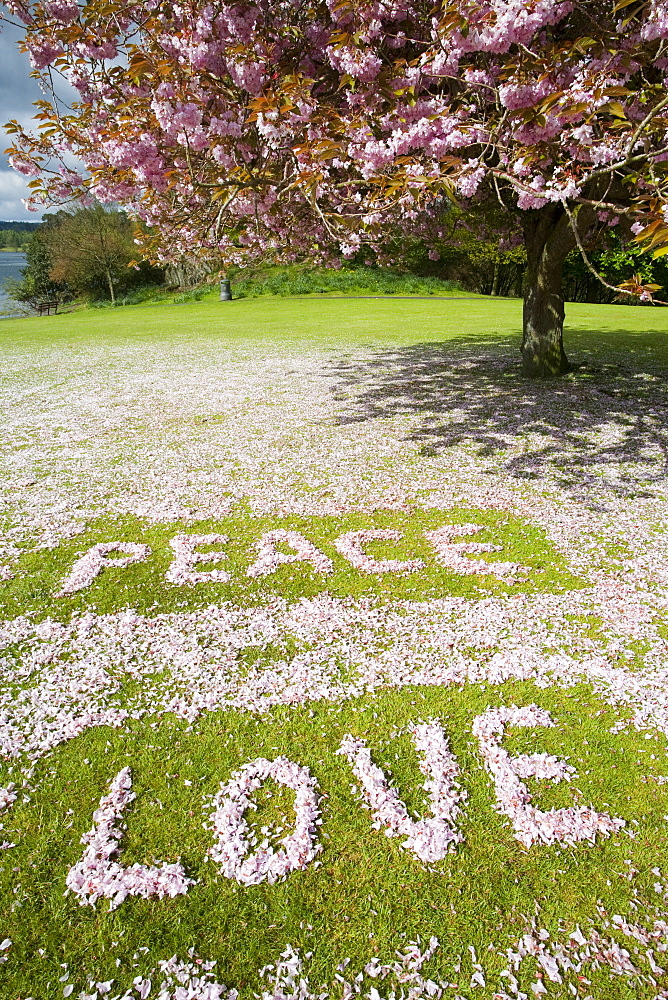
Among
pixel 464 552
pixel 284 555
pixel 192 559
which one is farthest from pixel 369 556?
pixel 192 559

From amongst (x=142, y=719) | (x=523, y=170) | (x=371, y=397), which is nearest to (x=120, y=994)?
(x=142, y=719)

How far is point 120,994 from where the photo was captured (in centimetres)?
226

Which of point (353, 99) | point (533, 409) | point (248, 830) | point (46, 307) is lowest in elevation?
point (248, 830)

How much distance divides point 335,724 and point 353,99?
19.2 ft

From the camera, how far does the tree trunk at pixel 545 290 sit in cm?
1173

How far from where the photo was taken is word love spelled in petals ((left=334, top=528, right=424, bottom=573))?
5660 millimetres

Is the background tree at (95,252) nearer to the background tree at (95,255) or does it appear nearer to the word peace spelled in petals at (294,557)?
the background tree at (95,255)

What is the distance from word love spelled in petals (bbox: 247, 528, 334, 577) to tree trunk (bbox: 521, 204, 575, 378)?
8980 mm

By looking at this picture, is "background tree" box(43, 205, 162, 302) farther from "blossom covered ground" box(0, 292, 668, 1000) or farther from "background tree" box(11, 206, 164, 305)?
"blossom covered ground" box(0, 292, 668, 1000)

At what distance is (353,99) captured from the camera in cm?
576

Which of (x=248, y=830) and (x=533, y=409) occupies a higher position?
(x=533, y=409)

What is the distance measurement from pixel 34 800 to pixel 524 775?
108 inches

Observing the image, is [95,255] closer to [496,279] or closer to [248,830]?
[496,279]

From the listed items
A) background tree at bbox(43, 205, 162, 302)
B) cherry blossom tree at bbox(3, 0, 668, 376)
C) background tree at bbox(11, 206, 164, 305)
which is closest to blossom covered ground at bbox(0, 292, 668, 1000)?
cherry blossom tree at bbox(3, 0, 668, 376)
